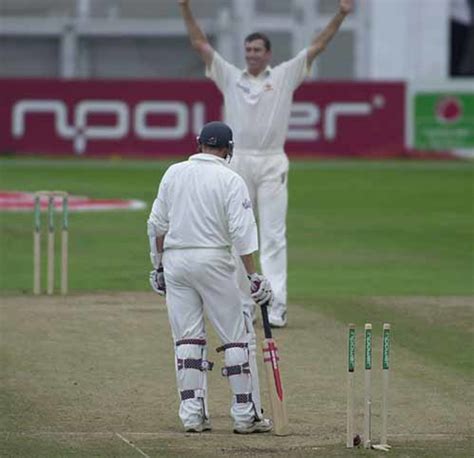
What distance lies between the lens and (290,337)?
12852mm

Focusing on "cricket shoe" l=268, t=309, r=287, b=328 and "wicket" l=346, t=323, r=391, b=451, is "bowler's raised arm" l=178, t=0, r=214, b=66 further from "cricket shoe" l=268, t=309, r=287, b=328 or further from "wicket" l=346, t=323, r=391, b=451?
"wicket" l=346, t=323, r=391, b=451

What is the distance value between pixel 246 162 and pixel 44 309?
2.26 metres

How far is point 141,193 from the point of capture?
28.2 m

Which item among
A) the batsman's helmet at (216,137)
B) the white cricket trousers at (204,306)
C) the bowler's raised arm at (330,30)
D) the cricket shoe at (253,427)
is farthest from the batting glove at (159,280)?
the bowler's raised arm at (330,30)

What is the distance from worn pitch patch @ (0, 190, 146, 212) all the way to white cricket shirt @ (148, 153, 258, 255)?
14946mm

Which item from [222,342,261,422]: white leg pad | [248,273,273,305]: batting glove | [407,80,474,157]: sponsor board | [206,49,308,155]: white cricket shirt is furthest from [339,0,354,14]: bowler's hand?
[407,80,474,157]: sponsor board

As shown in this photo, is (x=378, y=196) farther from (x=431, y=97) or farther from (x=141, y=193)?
(x=431, y=97)

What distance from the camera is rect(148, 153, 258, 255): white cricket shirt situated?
364 inches

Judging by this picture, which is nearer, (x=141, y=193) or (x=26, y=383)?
(x=26, y=383)

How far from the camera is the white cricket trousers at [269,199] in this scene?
13.4 m

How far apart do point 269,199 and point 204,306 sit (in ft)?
13.2

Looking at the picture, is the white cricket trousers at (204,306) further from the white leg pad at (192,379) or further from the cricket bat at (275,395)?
the cricket bat at (275,395)

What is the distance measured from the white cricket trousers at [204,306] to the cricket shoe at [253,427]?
4 cm

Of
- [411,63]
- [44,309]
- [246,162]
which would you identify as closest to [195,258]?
[246,162]
